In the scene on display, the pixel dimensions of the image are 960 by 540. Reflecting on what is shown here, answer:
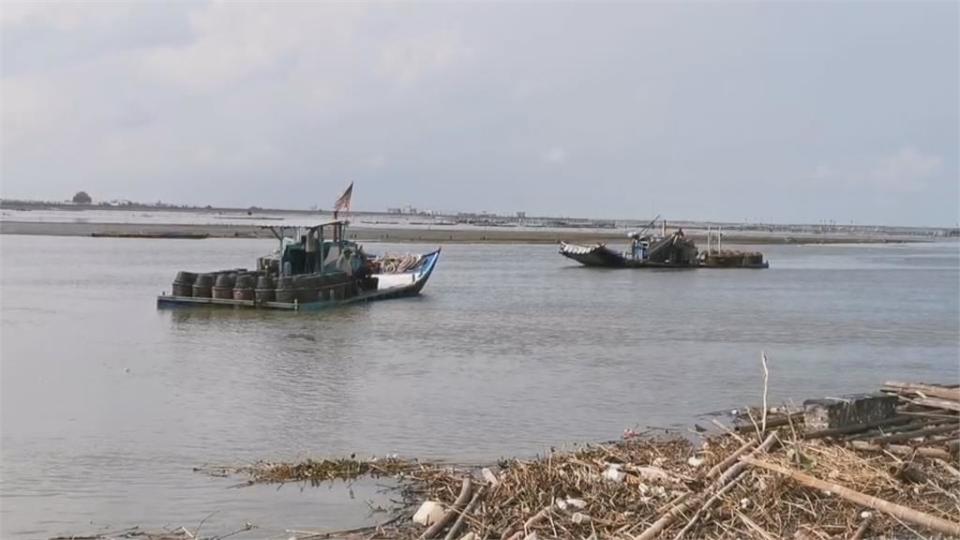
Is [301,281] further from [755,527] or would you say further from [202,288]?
[755,527]

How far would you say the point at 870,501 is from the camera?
22.4 ft

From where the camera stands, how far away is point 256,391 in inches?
556

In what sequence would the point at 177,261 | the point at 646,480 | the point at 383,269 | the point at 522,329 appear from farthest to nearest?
the point at 177,261 → the point at 383,269 → the point at 522,329 → the point at 646,480

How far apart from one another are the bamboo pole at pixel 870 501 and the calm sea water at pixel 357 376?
3073 millimetres

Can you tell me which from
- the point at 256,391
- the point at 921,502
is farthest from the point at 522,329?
the point at 921,502

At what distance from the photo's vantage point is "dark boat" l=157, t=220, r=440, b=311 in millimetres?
25438

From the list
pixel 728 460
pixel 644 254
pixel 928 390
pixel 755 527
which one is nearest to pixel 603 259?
pixel 644 254

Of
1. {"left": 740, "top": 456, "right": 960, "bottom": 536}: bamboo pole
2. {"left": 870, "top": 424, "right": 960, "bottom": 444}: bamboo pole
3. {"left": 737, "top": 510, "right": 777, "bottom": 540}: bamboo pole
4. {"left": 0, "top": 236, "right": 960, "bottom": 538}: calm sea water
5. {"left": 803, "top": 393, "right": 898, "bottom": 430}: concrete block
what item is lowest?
{"left": 0, "top": 236, "right": 960, "bottom": 538}: calm sea water

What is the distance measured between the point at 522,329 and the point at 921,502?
15551 mm

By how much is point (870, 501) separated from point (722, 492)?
3.12 ft

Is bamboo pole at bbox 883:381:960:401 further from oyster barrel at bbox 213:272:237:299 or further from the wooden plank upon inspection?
oyster barrel at bbox 213:272:237:299

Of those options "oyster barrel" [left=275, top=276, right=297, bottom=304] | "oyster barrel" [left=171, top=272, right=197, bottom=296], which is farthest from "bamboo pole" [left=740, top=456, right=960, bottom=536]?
"oyster barrel" [left=171, top=272, right=197, bottom=296]

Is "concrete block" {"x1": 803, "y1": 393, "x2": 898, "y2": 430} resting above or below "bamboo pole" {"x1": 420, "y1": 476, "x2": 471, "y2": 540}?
above

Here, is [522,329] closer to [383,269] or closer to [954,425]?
[383,269]
